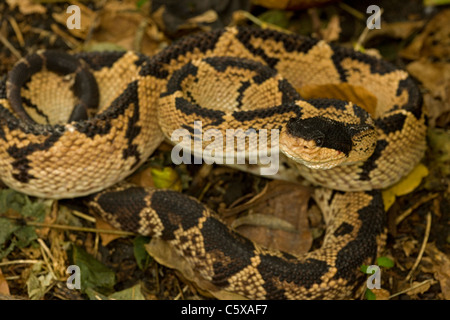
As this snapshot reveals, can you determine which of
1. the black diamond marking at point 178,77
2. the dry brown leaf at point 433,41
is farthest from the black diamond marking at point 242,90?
the dry brown leaf at point 433,41

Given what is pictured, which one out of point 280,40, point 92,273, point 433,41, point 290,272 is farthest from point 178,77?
point 433,41

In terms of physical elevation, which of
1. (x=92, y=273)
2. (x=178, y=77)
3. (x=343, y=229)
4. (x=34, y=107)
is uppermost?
(x=178, y=77)

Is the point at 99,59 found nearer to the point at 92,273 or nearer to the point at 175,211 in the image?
the point at 175,211

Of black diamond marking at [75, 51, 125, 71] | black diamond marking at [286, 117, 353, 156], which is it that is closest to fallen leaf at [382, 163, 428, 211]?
black diamond marking at [286, 117, 353, 156]

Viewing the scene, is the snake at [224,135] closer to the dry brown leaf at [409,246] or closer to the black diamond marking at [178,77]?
the black diamond marking at [178,77]

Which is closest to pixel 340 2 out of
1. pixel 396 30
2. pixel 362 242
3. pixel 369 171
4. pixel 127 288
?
pixel 396 30

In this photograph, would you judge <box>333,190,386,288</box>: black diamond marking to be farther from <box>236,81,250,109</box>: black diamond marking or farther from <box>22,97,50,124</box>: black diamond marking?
<box>22,97,50,124</box>: black diamond marking

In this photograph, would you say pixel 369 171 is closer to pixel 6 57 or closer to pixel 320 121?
pixel 320 121
